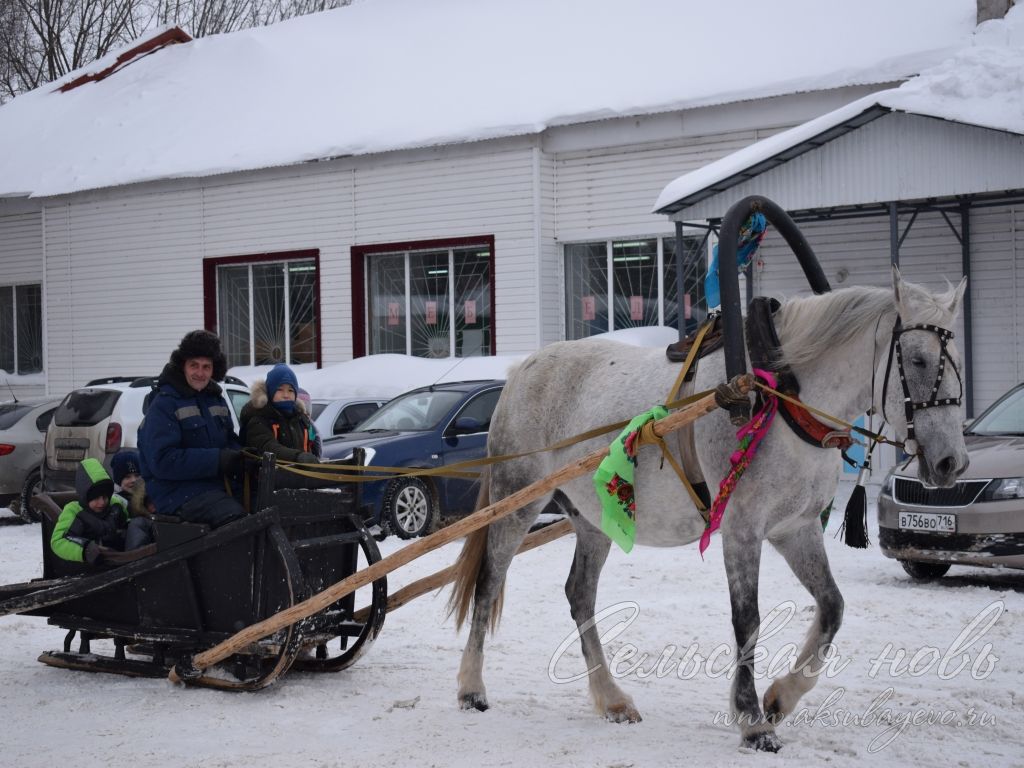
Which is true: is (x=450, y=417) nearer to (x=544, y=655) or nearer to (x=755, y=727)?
(x=544, y=655)

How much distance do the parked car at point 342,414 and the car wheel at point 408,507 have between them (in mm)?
2431

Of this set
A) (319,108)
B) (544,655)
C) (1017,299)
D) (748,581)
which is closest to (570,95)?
(319,108)

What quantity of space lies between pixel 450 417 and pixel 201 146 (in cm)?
1246

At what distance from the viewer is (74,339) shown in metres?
25.7

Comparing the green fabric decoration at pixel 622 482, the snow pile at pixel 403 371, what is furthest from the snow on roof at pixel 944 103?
the green fabric decoration at pixel 622 482

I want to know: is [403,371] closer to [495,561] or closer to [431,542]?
[495,561]

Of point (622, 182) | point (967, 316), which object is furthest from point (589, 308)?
point (967, 316)

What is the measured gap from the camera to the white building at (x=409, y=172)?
1838 cm

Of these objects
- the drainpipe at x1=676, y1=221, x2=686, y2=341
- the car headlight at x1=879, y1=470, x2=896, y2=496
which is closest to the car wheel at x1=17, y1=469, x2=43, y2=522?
the drainpipe at x1=676, y1=221, x2=686, y2=341

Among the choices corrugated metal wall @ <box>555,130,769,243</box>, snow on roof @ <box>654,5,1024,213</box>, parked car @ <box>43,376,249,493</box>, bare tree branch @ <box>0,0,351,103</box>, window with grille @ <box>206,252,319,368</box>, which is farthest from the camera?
bare tree branch @ <box>0,0,351,103</box>

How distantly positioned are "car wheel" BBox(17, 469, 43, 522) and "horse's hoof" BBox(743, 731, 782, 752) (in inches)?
482

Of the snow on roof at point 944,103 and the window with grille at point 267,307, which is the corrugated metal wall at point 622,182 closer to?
the snow on roof at point 944,103

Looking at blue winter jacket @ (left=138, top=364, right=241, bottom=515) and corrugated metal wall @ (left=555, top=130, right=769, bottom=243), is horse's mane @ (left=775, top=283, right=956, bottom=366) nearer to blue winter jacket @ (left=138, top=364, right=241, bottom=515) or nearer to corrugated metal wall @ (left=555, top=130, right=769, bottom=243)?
blue winter jacket @ (left=138, top=364, right=241, bottom=515)

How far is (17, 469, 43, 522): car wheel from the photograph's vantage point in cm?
1545
